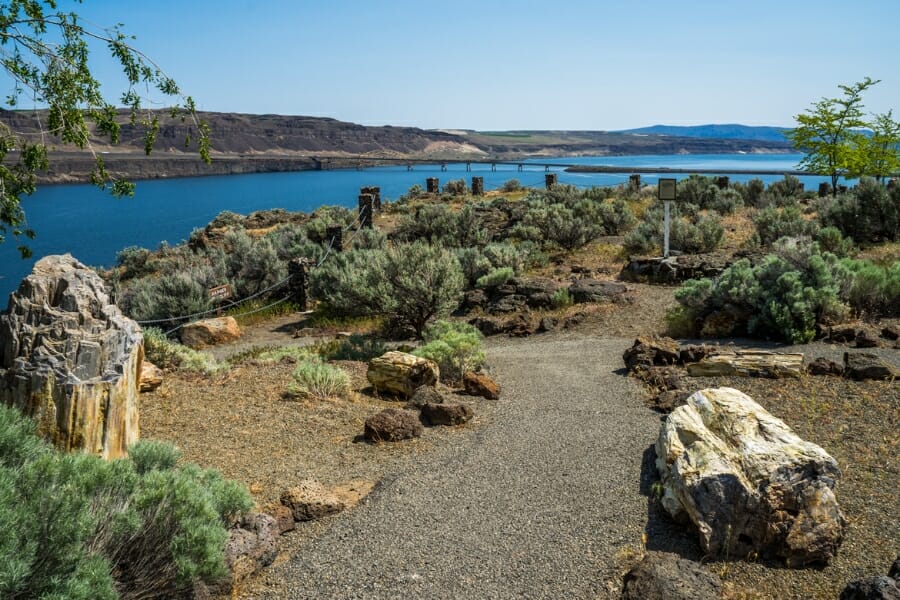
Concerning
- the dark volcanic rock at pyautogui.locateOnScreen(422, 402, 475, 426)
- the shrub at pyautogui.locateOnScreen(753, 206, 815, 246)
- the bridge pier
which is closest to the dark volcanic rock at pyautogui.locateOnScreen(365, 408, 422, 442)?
the dark volcanic rock at pyautogui.locateOnScreen(422, 402, 475, 426)

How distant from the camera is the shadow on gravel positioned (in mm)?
4070

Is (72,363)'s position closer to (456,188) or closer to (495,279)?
(495,279)

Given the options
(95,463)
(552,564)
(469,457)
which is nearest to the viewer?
(95,463)

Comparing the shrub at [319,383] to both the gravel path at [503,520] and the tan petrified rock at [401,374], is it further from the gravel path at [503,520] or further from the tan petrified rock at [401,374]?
the gravel path at [503,520]

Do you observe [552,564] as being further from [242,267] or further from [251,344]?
[242,267]

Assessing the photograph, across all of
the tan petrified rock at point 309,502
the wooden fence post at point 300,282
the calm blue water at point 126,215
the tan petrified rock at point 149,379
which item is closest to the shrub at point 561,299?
the wooden fence post at point 300,282

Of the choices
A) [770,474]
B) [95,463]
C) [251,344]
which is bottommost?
[251,344]

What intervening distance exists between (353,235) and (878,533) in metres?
17.0

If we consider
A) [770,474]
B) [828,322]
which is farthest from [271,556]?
[828,322]

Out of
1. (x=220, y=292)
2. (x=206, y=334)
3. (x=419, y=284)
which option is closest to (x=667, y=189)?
(x=419, y=284)

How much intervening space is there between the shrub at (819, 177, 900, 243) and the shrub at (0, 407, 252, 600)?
57.8ft

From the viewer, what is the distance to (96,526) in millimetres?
3158

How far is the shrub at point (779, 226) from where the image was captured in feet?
56.2

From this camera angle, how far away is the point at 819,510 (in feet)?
13.2
